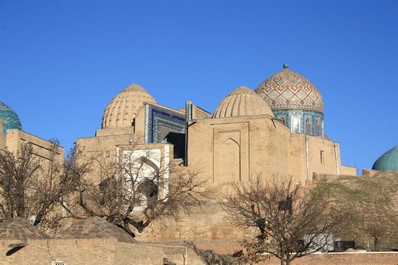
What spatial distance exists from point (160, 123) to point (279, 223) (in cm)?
1598

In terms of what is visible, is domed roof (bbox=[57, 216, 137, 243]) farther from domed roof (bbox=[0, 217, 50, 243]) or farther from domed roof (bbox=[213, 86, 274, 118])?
domed roof (bbox=[213, 86, 274, 118])

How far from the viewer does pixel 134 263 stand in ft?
52.4

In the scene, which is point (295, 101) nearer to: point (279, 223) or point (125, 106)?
point (125, 106)

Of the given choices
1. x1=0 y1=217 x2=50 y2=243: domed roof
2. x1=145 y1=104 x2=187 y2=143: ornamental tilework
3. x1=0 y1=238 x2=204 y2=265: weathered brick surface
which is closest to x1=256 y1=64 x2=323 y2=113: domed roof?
x1=145 y1=104 x2=187 y2=143: ornamental tilework

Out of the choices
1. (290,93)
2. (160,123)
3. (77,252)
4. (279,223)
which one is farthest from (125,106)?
(77,252)

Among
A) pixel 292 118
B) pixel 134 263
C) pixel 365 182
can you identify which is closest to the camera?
pixel 134 263

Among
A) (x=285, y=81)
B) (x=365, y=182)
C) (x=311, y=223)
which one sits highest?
(x=285, y=81)

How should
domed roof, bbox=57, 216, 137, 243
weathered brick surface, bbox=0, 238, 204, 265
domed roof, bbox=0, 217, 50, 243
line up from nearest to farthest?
weathered brick surface, bbox=0, 238, 204, 265
domed roof, bbox=0, 217, 50, 243
domed roof, bbox=57, 216, 137, 243

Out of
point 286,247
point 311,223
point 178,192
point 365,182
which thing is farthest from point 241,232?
point 365,182

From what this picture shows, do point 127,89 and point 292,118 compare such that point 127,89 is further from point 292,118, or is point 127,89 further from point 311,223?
point 311,223

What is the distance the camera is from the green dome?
43.7 metres

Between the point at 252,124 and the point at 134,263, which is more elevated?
the point at 252,124

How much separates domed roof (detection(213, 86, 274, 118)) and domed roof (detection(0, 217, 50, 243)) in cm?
1696

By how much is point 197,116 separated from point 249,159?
645cm
